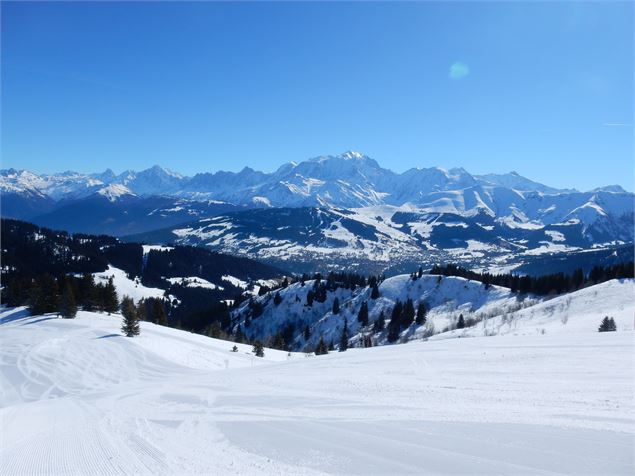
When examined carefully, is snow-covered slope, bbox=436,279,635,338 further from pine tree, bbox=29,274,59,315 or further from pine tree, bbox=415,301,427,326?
pine tree, bbox=29,274,59,315

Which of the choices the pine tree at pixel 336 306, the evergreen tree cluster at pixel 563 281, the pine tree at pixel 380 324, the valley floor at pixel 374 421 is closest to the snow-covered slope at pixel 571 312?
the evergreen tree cluster at pixel 563 281

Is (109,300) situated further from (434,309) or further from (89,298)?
(434,309)

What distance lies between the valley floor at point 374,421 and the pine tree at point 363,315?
310 feet

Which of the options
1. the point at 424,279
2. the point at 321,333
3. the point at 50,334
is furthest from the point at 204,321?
the point at 50,334

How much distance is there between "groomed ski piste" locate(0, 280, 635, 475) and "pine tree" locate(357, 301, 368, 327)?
303ft

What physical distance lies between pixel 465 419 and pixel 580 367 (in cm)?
1184

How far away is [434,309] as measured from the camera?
12300 centimetres

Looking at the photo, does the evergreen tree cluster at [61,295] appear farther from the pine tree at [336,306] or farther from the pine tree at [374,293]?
the pine tree at [374,293]

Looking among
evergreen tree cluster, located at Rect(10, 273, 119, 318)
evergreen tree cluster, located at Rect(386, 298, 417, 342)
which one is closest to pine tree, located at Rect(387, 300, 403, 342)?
evergreen tree cluster, located at Rect(386, 298, 417, 342)

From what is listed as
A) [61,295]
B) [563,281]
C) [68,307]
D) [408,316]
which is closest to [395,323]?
[408,316]

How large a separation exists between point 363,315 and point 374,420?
112902 mm

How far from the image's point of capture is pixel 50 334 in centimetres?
5322

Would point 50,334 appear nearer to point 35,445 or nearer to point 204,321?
point 35,445

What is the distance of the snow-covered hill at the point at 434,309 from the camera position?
75375 millimetres
